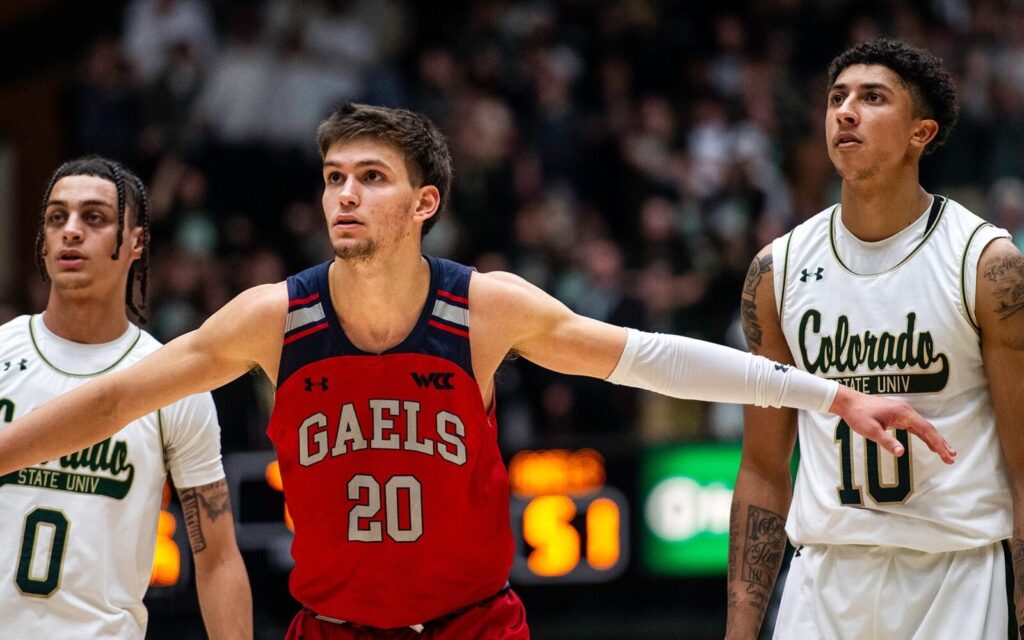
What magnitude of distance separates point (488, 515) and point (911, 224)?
1.82m

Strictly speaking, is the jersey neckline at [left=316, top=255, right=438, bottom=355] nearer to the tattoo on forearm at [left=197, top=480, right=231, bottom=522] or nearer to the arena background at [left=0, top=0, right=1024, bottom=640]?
the tattoo on forearm at [left=197, top=480, right=231, bottom=522]

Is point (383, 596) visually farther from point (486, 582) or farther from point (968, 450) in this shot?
point (968, 450)

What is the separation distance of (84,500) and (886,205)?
306 cm

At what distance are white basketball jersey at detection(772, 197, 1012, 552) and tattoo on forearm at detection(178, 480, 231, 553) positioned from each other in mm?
2137

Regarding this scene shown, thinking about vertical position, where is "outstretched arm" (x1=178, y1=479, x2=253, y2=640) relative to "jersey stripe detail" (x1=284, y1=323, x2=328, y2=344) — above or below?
below

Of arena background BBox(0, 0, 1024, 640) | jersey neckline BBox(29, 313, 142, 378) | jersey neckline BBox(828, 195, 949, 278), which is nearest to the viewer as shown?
jersey neckline BBox(828, 195, 949, 278)

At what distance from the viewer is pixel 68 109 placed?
13609 mm

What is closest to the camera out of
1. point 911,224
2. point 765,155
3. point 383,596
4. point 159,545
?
point 383,596

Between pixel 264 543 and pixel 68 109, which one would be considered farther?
pixel 68 109

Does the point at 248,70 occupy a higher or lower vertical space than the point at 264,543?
higher

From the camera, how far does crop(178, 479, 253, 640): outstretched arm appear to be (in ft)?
18.9

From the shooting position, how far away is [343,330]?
5082mm

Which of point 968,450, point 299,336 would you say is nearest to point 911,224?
point 968,450

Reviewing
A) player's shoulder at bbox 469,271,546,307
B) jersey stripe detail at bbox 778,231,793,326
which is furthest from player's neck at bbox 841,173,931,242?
player's shoulder at bbox 469,271,546,307
